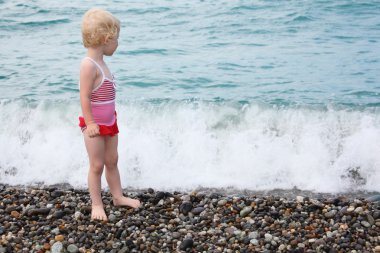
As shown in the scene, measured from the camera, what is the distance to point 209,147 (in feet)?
22.2

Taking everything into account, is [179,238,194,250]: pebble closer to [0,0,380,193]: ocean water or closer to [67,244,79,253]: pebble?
[67,244,79,253]: pebble

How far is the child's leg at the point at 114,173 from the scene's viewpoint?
197 inches

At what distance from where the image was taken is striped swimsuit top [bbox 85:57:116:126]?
15.5ft

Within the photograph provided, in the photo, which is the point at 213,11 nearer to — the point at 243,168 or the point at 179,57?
the point at 179,57

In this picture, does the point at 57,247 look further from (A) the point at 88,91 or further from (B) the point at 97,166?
(A) the point at 88,91

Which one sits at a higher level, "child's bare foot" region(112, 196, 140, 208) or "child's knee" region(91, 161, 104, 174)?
"child's knee" region(91, 161, 104, 174)

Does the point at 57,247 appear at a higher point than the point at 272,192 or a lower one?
higher

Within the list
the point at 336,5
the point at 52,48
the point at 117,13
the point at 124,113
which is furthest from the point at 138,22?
the point at 124,113

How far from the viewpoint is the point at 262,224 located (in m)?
4.75

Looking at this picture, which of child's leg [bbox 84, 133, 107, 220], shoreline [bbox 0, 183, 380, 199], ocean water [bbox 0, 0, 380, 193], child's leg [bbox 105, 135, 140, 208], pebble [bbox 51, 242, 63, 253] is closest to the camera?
pebble [bbox 51, 242, 63, 253]

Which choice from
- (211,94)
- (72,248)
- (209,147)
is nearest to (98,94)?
(72,248)

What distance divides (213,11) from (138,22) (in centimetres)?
166

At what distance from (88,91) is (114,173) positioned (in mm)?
867

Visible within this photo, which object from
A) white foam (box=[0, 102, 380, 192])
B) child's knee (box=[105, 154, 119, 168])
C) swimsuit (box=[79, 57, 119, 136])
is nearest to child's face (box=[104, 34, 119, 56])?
swimsuit (box=[79, 57, 119, 136])
